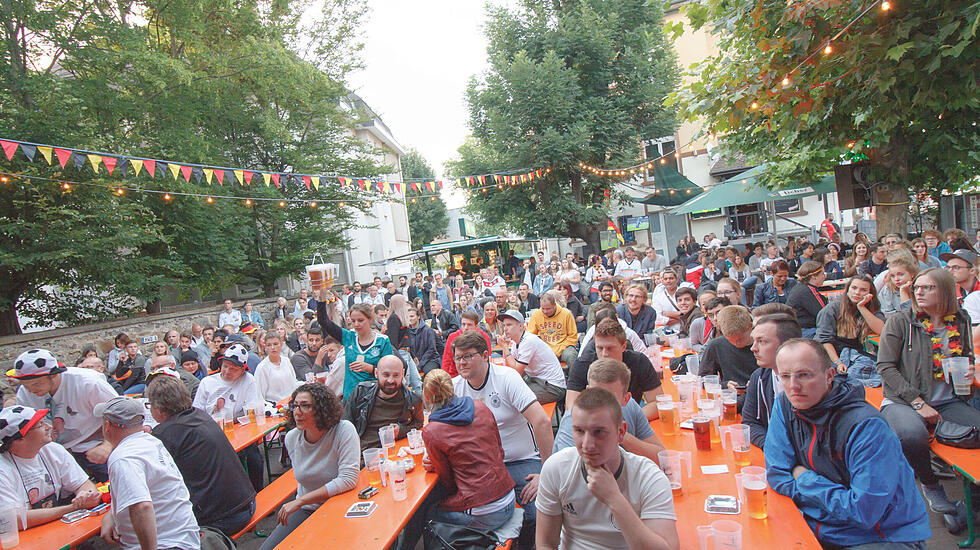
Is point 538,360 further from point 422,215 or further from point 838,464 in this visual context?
point 422,215

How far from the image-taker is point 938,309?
3.66m

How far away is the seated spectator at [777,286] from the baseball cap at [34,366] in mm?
7714

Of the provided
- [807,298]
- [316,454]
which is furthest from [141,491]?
[807,298]

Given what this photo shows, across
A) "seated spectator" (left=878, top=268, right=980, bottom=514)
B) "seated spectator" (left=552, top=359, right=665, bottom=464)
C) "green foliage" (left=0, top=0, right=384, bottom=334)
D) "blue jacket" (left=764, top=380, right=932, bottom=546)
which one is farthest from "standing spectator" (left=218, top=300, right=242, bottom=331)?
"blue jacket" (left=764, top=380, right=932, bottom=546)

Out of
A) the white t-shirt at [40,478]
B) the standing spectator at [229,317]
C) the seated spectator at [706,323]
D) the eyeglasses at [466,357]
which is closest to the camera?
the white t-shirt at [40,478]

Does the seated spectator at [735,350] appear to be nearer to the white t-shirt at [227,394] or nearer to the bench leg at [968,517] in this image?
the bench leg at [968,517]

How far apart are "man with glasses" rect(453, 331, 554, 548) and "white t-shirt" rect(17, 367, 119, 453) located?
3202mm

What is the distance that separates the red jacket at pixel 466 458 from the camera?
10.8 ft

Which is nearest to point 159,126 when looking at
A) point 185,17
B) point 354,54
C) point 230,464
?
point 185,17

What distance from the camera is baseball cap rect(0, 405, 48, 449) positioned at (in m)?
3.44

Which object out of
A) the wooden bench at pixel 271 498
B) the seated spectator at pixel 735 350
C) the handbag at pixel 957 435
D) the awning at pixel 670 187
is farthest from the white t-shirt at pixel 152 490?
the awning at pixel 670 187

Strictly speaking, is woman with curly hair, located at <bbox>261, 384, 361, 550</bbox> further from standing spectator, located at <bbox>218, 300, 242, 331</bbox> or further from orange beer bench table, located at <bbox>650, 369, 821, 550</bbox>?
standing spectator, located at <bbox>218, 300, 242, 331</bbox>

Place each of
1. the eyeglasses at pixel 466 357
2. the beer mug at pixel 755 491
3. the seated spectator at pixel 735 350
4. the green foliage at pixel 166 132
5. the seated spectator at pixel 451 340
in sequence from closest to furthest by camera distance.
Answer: the beer mug at pixel 755 491 < the eyeglasses at pixel 466 357 < the seated spectator at pixel 735 350 < the seated spectator at pixel 451 340 < the green foliage at pixel 166 132

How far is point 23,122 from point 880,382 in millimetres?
13940
